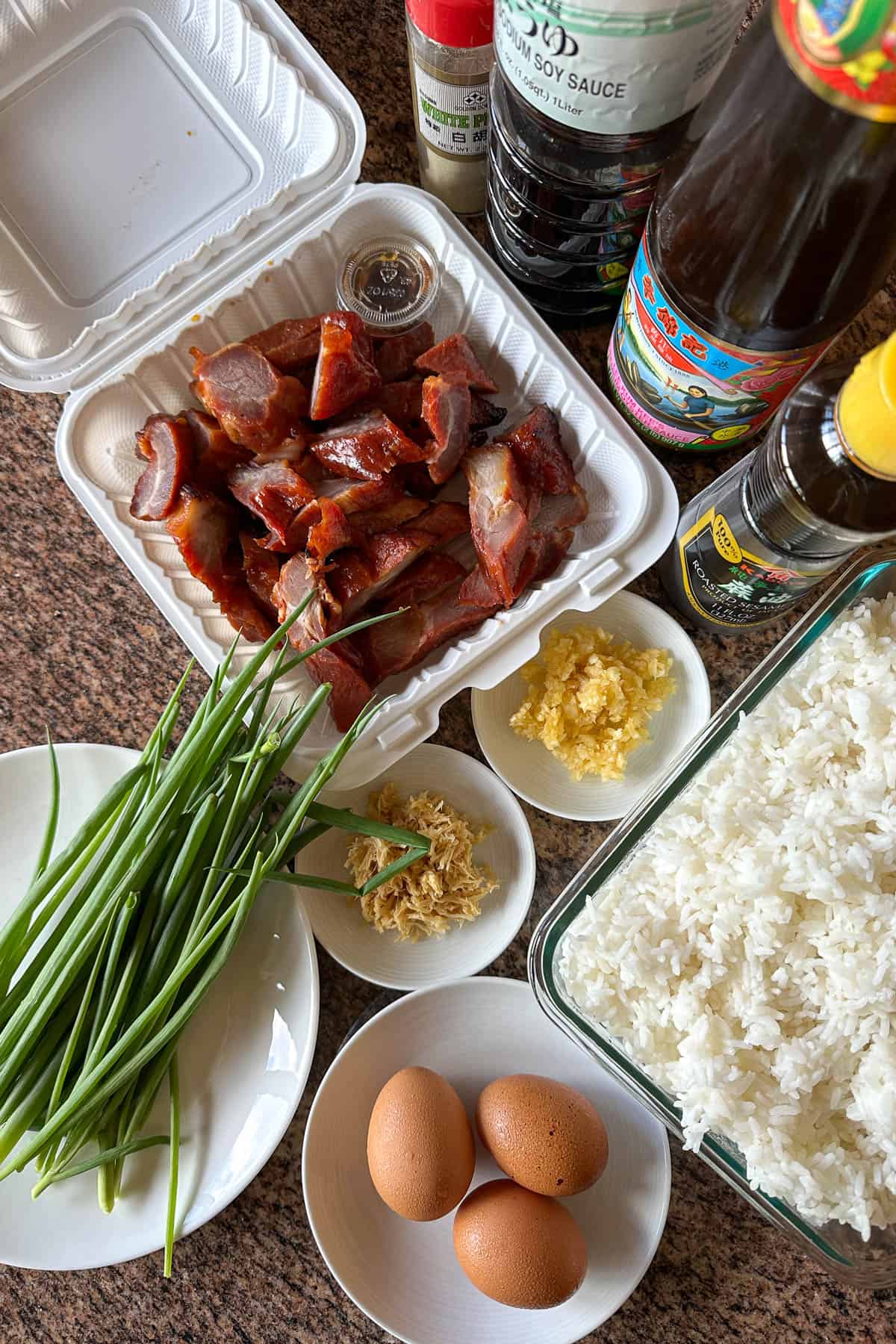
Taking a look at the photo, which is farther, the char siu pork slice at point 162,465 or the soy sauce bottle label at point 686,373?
the char siu pork slice at point 162,465

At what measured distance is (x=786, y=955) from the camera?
32.1 inches

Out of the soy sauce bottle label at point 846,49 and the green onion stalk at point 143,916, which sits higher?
the soy sauce bottle label at point 846,49

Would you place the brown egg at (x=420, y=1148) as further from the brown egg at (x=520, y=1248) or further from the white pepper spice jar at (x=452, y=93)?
the white pepper spice jar at (x=452, y=93)

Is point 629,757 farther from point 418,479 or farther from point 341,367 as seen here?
point 341,367

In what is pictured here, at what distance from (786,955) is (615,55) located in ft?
2.36

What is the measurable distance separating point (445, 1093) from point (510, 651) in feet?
1.45

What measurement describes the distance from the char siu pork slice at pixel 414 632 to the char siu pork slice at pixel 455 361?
214 millimetres

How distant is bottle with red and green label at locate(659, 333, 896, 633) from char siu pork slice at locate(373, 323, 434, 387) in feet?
1.10

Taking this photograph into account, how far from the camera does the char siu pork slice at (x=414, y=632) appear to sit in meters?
0.93

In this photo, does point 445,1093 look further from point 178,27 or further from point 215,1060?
point 178,27

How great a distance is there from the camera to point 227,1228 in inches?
39.4

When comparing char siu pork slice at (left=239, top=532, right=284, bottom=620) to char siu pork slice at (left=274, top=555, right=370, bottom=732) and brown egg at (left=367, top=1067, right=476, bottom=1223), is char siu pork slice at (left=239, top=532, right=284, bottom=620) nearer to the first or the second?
char siu pork slice at (left=274, top=555, right=370, bottom=732)

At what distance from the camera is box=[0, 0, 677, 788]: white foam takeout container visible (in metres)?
0.92

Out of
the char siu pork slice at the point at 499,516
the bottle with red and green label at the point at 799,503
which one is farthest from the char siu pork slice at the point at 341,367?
the bottle with red and green label at the point at 799,503
